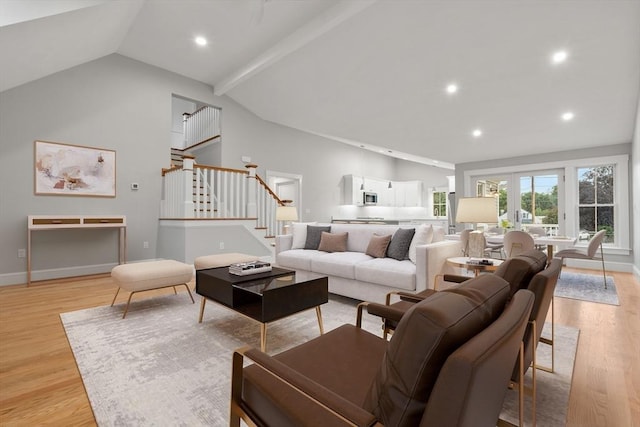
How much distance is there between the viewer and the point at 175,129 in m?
8.91

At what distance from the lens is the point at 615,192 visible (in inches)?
228

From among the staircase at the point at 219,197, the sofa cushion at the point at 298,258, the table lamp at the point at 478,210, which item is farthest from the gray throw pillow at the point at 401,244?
the staircase at the point at 219,197

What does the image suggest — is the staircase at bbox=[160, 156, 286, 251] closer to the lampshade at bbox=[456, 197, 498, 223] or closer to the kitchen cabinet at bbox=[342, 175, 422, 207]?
the kitchen cabinet at bbox=[342, 175, 422, 207]

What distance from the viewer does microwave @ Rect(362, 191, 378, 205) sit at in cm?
955

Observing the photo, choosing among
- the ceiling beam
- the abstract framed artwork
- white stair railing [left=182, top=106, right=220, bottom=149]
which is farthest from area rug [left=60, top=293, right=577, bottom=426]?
white stair railing [left=182, top=106, right=220, bottom=149]

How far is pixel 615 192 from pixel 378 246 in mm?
5539

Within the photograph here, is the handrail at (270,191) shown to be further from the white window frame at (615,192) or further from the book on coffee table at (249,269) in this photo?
the white window frame at (615,192)

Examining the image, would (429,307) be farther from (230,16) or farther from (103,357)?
(230,16)

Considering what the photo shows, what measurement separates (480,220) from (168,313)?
3.22m

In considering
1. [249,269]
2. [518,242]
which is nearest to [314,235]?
[249,269]

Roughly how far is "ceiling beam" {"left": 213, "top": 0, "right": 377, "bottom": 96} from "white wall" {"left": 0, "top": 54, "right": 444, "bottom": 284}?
1.22 metres

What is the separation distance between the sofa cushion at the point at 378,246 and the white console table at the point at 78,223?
403cm

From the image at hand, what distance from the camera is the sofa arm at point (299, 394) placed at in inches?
29.6

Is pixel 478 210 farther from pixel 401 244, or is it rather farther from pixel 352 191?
pixel 352 191
